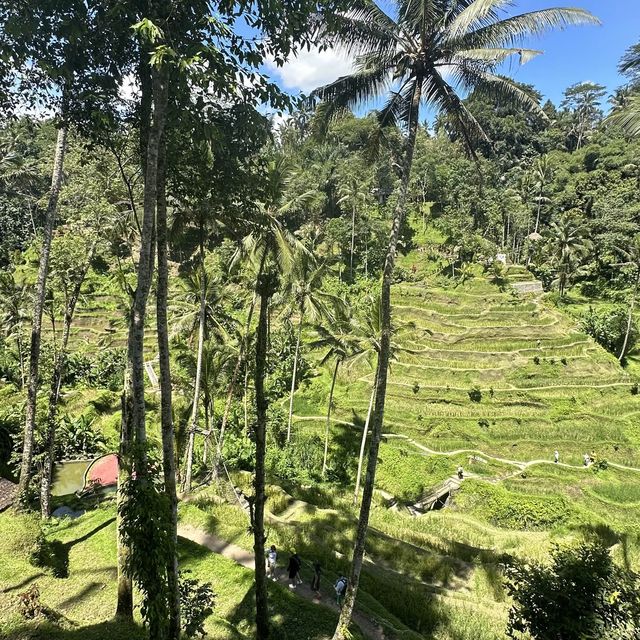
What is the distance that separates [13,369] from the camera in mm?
30203

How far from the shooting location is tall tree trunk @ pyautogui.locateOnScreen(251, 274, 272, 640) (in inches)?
302

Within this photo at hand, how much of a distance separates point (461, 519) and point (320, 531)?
24.9ft

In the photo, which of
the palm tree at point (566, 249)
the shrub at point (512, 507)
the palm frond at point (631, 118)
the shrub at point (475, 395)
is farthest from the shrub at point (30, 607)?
the palm tree at point (566, 249)

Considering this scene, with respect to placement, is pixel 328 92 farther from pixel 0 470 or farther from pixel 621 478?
pixel 621 478

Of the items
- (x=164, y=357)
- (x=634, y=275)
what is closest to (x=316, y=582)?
(x=164, y=357)

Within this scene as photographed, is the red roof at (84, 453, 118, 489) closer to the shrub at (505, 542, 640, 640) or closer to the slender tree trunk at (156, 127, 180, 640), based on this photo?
the slender tree trunk at (156, 127, 180, 640)

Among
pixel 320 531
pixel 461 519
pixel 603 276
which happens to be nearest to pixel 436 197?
pixel 603 276

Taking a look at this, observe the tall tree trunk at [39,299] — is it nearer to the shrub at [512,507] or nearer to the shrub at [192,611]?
the shrub at [192,611]

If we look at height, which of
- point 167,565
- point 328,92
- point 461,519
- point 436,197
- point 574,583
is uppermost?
point 436,197

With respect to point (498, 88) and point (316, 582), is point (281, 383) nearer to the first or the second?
point (316, 582)

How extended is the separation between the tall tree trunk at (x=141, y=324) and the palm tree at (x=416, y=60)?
3.84 m

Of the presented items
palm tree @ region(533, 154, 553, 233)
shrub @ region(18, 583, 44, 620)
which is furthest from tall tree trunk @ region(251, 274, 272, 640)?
palm tree @ region(533, 154, 553, 233)

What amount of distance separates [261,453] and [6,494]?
1146cm

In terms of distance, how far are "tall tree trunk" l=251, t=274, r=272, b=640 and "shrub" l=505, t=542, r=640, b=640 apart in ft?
15.2
